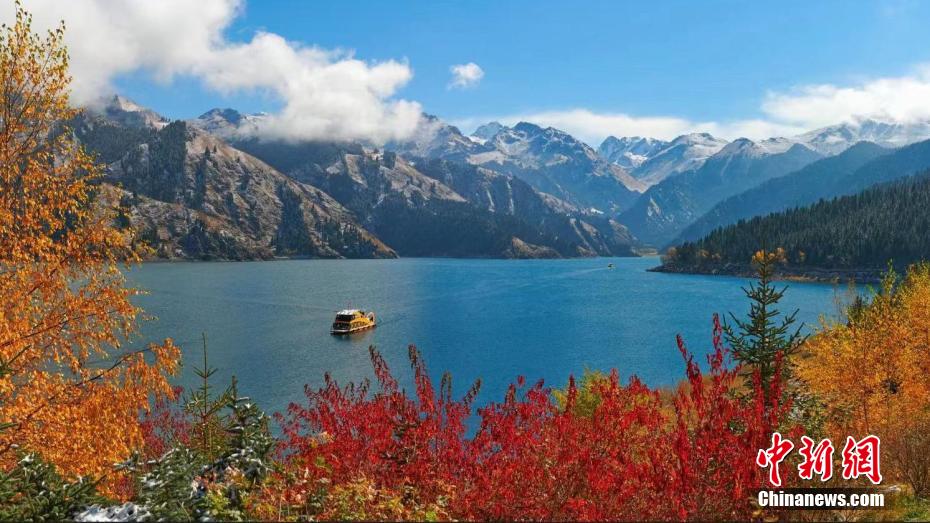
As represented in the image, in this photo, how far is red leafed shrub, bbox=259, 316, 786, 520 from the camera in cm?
917

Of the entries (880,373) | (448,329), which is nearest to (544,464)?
(880,373)

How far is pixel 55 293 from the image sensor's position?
12.8 metres

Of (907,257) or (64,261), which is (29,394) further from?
(907,257)

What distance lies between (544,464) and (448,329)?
92935 mm

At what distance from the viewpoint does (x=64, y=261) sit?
12773 mm

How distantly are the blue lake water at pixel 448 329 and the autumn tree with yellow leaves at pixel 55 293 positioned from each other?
144 feet

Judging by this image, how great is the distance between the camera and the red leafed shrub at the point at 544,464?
9.17 metres

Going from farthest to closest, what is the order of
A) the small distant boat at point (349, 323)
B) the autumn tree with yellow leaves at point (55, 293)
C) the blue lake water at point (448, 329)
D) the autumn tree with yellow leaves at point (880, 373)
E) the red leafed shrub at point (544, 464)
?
the small distant boat at point (349, 323)
the blue lake water at point (448, 329)
the autumn tree with yellow leaves at point (880, 373)
the autumn tree with yellow leaves at point (55, 293)
the red leafed shrub at point (544, 464)

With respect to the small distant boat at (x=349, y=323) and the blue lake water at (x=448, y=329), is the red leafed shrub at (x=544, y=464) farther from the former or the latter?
the small distant boat at (x=349, y=323)

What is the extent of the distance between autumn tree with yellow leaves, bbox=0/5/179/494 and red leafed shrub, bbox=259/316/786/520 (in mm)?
4575

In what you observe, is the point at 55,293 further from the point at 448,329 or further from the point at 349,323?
the point at 448,329

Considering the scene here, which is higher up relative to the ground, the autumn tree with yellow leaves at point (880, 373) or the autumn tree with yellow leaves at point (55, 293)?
the autumn tree with yellow leaves at point (55, 293)

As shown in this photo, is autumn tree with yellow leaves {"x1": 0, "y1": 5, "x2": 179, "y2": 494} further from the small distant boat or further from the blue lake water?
the small distant boat

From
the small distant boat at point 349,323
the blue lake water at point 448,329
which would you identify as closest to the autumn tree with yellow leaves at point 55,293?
the blue lake water at point 448,329
